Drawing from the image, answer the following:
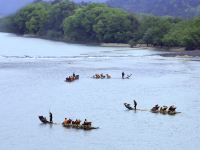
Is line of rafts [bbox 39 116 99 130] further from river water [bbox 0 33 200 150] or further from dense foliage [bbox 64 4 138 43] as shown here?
dense foliage [bbox 64 4 138 43]

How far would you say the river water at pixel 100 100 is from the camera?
45094 millimetres

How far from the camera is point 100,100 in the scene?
197 ft

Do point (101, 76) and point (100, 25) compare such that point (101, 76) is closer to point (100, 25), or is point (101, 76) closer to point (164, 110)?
point (164, 110)

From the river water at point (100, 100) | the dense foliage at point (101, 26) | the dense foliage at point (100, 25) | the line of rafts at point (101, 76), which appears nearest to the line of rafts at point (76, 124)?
the river water at point (100, 100)

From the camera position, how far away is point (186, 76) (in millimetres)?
76875

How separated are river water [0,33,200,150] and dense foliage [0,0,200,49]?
17.9 metres

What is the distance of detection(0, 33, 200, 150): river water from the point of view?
4509 centimetres

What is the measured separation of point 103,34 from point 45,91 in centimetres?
6878

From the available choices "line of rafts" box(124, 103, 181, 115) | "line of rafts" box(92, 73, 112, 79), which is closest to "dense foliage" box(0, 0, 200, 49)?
"line of rafts" box(92, 73, 112, 79)

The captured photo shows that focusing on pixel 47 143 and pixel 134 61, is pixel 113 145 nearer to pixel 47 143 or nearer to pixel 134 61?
pixel 47 143

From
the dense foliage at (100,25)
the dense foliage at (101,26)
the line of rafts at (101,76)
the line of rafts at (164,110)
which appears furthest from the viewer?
the dense foliage at (100,25)

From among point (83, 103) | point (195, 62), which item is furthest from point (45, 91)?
point (195, 62)

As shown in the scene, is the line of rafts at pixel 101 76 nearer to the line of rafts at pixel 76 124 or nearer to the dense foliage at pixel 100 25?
the line of rafts at pixel 76 124

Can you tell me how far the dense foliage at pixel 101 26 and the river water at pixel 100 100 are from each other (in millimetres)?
17890
